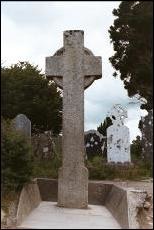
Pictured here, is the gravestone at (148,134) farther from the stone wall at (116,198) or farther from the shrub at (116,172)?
the shrub at (116,172)

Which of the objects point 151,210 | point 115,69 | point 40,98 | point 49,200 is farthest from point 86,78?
point 40,98

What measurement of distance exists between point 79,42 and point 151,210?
5144 millimetres

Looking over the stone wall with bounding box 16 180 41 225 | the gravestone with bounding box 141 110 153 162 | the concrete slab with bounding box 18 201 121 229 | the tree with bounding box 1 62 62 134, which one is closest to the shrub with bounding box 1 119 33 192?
the stone wall with bounding box 16 180 41 225

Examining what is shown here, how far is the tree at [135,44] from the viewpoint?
9.78 metres

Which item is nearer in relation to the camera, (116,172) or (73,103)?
(73,103)

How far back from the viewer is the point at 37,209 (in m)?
10.7

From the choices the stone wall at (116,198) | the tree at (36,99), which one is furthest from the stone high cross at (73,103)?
the tree at (36,99)

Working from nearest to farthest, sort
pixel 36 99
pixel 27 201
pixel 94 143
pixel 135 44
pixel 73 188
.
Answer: pixel 27 201 < pixel 73 188 < pixel 135 44 < pixel 94 143 < pixel 36 99

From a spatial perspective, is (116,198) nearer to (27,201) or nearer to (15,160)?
(27,201)

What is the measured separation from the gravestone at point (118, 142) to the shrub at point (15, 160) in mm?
9496

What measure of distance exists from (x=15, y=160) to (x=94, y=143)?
41.7 feet

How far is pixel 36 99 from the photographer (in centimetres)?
3052

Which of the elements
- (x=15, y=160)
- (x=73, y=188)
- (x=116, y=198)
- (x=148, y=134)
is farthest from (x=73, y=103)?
(x=148, y=134)

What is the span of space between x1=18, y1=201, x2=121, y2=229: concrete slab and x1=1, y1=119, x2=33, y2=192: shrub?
779 mm
